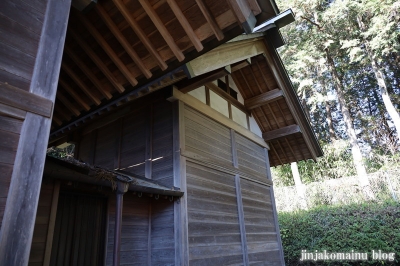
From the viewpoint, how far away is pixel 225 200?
5066mm

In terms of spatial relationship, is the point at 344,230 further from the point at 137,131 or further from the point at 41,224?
the point at 41,224

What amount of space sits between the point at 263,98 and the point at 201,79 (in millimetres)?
2562

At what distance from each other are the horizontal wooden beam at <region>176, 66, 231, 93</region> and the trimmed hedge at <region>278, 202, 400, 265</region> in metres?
6.85

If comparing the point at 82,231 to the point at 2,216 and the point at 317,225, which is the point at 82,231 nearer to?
the point at 2,216

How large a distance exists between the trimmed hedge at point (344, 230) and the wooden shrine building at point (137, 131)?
3032mm

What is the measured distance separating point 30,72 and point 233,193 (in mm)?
4361

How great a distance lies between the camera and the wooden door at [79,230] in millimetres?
3369

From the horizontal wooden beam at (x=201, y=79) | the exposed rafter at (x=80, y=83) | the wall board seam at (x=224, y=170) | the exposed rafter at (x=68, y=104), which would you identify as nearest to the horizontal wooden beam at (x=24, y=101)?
the exposed rafter at (x=80, y=83)

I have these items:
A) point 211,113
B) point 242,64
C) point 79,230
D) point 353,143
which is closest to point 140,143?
point 211,113

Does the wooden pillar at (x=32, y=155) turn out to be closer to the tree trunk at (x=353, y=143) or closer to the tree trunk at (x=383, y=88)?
the tree trunk at (x=353, y=143)

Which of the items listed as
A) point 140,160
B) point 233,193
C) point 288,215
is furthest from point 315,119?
point 140,160

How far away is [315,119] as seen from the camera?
1770 centimetres

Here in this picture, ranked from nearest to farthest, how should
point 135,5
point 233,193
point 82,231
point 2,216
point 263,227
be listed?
point 2,216
point 135,5
point 82,231
point 233,193
point 263,227

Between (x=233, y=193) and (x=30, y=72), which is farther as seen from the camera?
(x=233, y=193)
